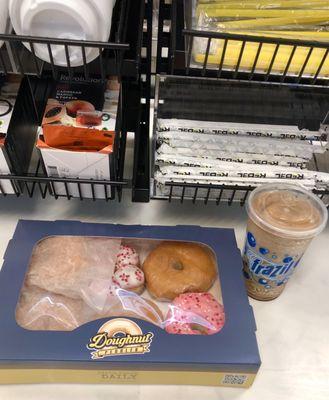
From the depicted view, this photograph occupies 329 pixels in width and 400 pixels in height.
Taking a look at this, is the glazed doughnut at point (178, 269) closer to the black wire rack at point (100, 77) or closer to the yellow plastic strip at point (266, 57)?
the black wire rack at point (100, 77)

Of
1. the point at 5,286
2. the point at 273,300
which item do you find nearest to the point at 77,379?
the point at 5,286

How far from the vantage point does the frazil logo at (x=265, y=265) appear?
1.88ft

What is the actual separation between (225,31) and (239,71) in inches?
1.9

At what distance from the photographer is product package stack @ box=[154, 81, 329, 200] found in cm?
65

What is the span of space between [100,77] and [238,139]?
24cm

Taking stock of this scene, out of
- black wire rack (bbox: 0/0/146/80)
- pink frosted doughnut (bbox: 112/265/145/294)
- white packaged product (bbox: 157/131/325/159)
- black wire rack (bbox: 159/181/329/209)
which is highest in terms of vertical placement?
black wire rack (bbox: 0/0/146/80)

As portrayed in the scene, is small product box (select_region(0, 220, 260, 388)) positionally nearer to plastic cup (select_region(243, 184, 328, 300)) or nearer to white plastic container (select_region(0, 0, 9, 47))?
plastic cup (select_region(243, 184, 328, 300))

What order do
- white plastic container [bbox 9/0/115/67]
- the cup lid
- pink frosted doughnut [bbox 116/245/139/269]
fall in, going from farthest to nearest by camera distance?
pink frosted doughnut [bbox 116/245/139/269]
the cup lid
white plastic container [bbox 9/0/115/67]

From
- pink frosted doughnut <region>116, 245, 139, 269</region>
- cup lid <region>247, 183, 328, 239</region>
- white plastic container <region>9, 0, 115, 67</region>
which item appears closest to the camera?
white plastic container <region>9, 0, 115, 67</region>

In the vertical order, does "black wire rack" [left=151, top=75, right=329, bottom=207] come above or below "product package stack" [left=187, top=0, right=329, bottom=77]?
below

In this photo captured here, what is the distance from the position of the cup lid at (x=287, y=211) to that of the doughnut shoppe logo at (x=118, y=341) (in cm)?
20

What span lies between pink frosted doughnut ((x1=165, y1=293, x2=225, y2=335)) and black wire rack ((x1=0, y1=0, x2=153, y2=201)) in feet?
0.58

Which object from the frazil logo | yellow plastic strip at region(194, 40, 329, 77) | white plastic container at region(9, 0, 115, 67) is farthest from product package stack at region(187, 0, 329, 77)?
the frazil logo

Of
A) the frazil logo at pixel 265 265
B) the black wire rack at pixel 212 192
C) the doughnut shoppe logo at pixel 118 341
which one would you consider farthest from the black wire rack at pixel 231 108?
the doughnut shoppe logo at pixel 118 341
